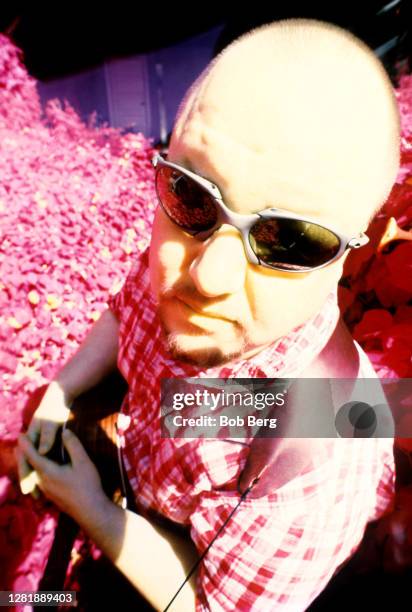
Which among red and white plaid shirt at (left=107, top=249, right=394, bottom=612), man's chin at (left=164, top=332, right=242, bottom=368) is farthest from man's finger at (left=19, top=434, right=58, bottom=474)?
man's chin at (left=164, top=332, right=242, bottom=368)

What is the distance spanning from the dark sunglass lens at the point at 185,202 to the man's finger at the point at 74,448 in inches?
31.1

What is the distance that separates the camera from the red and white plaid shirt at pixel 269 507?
29.7 inches

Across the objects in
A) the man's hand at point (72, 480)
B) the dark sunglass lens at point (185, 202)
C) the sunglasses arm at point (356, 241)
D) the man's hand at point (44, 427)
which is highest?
the dark sunglass lens at point (185, 202)

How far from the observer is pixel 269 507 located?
76 centimetres

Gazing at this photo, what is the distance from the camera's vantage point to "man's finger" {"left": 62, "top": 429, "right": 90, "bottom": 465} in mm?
1084

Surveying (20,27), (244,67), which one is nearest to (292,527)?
(244,67)

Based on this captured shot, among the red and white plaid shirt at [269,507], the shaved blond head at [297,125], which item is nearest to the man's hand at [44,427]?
the red and white plaid shirt at [269,507]

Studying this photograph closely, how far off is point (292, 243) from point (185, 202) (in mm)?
223

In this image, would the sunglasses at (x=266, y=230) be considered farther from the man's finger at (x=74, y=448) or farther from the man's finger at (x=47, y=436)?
the man's finger at (x=47, y=436)

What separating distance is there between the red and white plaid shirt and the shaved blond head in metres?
0.36

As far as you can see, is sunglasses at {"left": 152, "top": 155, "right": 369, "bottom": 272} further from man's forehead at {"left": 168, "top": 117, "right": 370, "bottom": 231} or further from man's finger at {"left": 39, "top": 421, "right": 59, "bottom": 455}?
man's finger at {"left": 39, "top": 421, "right": 59, "bottom": 455}

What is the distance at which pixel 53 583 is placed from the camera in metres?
1.03

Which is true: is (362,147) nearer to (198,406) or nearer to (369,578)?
(198,406)

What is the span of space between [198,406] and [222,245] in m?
0.46
